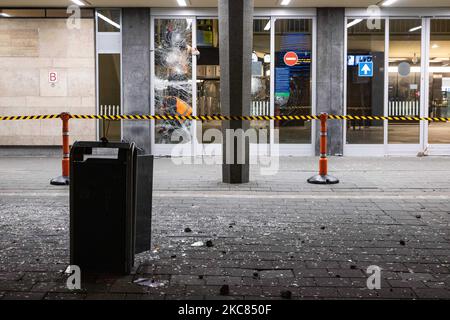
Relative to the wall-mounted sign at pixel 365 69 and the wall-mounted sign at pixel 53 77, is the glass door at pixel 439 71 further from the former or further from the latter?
the wall-mounted sign at pixel 53 77

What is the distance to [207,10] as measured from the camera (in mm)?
14844

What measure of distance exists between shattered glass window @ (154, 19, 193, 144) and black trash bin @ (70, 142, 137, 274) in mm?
10500

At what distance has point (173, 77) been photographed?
1509 cm

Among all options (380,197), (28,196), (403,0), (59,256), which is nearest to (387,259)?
(59,256)

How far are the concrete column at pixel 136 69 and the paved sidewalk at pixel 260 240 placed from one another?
464cm

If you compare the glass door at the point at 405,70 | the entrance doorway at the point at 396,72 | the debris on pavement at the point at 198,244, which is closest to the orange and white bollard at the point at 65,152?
the debris on pavement at the point at 198,244

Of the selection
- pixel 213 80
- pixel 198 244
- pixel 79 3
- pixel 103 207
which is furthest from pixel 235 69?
pixel 79 3

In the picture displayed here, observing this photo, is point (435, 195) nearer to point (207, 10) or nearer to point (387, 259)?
point (387, 259)

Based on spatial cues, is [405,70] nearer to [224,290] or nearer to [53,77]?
[53,77]

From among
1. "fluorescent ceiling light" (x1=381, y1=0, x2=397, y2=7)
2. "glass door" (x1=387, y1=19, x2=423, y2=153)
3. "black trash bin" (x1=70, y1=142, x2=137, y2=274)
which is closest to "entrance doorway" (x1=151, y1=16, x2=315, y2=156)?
"fluorescent ceiling light" (x1=381, y1=0, x2=397, y2=7)

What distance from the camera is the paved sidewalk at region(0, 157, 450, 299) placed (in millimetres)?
4473

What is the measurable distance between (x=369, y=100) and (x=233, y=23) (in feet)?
21.2

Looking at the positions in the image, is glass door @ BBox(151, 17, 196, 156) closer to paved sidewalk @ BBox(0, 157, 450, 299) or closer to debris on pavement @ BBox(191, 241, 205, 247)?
paved sidewalk @ BBox(0, 157, 450, 299)
